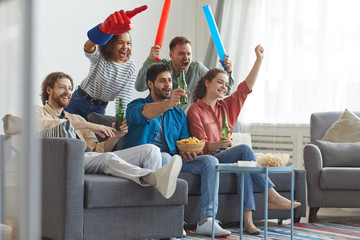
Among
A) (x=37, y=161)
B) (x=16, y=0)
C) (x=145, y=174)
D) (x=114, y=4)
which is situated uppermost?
(x=114, y=4)

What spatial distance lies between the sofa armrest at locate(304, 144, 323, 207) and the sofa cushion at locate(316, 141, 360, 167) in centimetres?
14

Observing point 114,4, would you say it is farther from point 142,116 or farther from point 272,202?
point 272,202

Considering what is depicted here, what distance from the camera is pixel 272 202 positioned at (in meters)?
3.47

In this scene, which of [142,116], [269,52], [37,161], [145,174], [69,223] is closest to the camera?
[37,161]

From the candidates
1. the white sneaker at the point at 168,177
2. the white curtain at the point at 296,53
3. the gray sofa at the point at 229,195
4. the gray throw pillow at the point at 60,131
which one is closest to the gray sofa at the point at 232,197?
the gray sofa at the point at 229,195

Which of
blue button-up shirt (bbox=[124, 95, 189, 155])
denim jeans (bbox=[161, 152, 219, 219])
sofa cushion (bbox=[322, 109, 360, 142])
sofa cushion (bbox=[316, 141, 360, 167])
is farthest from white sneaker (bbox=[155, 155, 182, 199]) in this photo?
sofa cushion (bbox=[322, 109, 360, 142])

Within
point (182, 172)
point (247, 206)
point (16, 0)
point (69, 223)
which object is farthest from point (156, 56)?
point (16, 0)

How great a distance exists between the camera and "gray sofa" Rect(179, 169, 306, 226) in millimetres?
3438

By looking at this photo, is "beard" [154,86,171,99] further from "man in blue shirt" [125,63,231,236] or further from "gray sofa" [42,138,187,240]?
"gray sofa" [42,138,187,240]

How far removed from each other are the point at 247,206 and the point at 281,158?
0.79m

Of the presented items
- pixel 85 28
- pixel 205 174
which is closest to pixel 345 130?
pixel 205 174

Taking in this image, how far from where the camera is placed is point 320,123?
4.55 meters

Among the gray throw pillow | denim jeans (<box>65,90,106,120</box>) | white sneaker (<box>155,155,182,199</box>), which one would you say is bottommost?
white sneaker (<box>155,155,182,199</box>)

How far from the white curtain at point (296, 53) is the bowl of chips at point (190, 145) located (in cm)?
221
